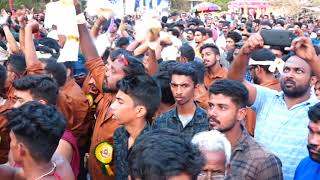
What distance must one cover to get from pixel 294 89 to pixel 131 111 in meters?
1.40

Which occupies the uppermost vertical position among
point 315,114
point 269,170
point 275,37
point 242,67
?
point 275,37

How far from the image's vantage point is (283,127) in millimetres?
4090

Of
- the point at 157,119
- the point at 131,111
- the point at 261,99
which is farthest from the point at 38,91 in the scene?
the point at 261,99

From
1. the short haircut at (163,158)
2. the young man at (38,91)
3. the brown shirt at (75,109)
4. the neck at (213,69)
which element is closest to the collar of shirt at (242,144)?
the young man at (38,91)

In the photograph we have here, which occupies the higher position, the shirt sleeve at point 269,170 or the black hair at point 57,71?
the black hair at point 57,71

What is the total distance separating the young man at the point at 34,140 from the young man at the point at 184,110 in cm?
146

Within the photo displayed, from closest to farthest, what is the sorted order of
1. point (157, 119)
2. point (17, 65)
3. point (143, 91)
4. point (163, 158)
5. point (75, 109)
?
point (163, 158) < point (143, 91) < point (157, 119) < point (75, 109) < point (17, 65)

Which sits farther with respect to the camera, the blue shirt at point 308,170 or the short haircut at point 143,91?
the short haircut at point 143,91

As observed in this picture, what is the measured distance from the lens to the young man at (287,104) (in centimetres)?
393

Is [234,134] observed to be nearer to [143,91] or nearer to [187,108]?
[143,91]

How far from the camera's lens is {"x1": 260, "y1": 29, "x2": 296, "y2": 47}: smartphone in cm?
420

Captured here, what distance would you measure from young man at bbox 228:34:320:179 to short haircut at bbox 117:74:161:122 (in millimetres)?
785

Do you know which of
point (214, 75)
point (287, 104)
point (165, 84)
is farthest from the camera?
point (214, 75)

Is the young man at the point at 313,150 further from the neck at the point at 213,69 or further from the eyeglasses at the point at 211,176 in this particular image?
the neck at the point at 213,69
